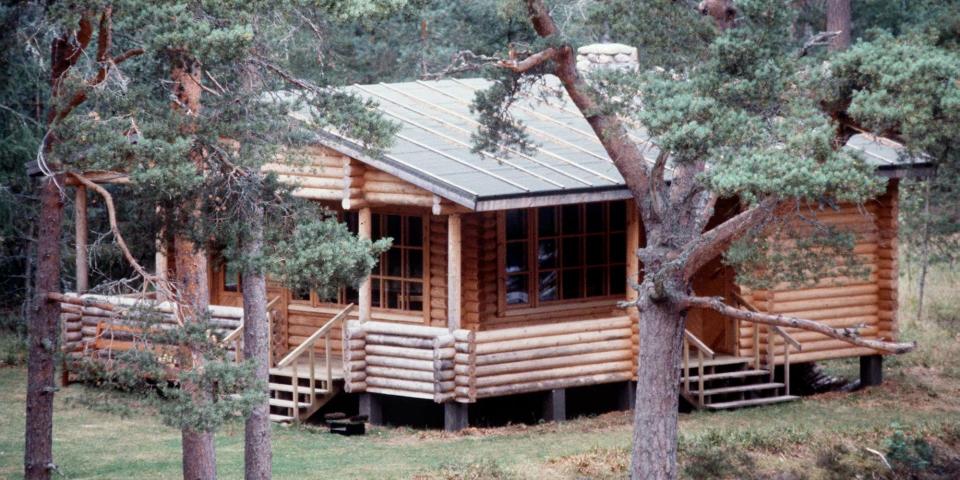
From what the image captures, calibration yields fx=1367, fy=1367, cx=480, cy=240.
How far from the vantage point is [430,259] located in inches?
721

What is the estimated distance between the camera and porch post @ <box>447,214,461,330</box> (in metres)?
16.8

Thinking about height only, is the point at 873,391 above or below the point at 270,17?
below

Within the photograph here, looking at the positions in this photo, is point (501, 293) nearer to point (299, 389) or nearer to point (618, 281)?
point (618, 281)

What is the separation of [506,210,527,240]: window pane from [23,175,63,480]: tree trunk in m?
7.16

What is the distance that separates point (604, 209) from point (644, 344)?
535 centimetres

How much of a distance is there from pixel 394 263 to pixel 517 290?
1.72 meters

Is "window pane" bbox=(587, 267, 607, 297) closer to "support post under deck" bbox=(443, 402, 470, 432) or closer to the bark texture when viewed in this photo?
"support post under deck" bbox=(443, 402, 470, 432)

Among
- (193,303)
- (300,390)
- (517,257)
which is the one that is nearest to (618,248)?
(517,257)

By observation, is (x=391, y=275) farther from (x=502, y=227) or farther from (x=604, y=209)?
(x=604, y=209)

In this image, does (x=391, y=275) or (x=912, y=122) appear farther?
(x=391, y=275)

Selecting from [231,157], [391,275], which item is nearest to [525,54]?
[231,157]

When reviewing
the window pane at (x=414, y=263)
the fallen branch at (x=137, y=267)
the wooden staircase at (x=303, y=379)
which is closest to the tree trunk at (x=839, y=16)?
the window pane at (x=414, y=263)

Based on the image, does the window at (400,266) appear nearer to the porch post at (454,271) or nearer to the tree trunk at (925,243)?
the porch post at (454,271)

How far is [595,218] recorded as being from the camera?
1919 cm
